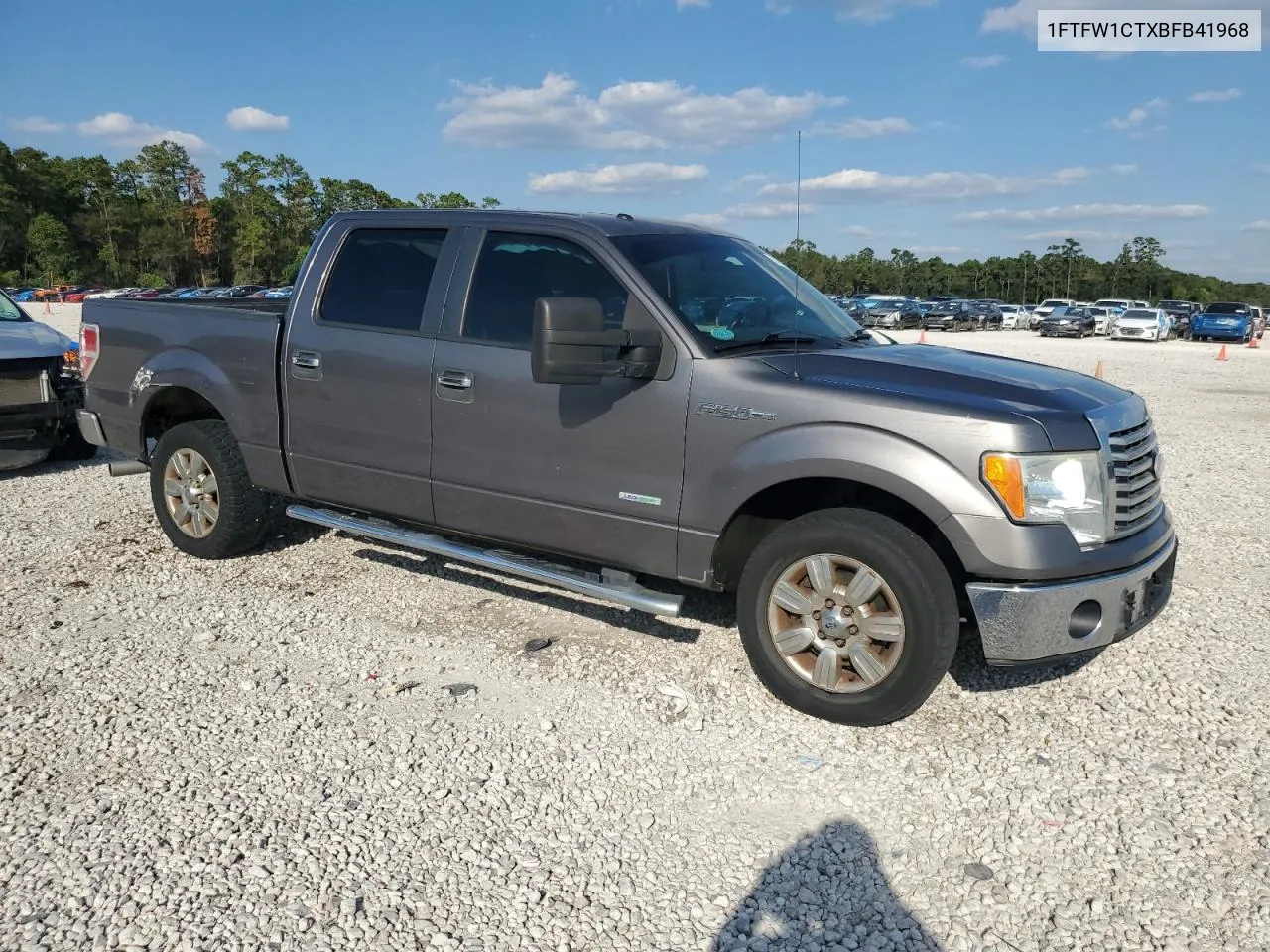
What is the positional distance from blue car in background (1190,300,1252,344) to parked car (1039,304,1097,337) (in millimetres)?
4114

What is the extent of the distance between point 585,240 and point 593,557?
4.77 ft

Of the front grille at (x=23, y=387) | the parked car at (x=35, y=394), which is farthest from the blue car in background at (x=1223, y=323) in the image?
the front grille at (x=23, y=387)

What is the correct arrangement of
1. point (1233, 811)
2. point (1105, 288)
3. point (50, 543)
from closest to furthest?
point (1233, 811) → point (50, 543) → point (1105, 288)

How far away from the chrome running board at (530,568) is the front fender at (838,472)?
40cm

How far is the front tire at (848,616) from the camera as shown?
140 inches

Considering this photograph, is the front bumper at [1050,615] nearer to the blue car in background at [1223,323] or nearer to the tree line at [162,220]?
the blue car in background at [1223,323]

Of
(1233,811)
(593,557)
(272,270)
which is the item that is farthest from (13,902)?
(272,270)

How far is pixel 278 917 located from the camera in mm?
2674

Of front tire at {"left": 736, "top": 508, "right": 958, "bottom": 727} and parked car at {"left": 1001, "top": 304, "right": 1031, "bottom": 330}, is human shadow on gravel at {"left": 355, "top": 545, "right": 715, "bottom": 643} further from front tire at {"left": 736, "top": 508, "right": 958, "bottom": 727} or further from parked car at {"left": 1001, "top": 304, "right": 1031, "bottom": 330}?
parked car at {"left": 1001, "top": 304, "right": 1031, "bottom": 330}

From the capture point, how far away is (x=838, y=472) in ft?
12.0

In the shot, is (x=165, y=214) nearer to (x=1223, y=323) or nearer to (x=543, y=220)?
(x=1223, y=323)

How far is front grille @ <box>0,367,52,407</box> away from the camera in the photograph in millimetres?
7875

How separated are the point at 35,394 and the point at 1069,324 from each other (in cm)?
4228

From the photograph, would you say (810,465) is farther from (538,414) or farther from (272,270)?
(272,270)
